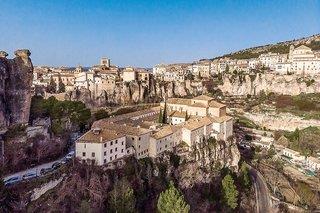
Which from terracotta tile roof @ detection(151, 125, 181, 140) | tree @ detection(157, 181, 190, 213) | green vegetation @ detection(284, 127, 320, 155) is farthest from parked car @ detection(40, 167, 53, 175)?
green vegetation @ detection(284, 127, 320, 155)

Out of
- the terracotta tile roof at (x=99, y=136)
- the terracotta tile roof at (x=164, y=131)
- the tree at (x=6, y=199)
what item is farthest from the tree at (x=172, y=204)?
the tree at (x=6, y=199)

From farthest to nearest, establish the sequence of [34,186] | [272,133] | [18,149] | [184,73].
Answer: [184,73] < [272,133] < [18,149] < [34,186]

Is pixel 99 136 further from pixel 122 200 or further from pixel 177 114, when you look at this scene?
pixel 177 114

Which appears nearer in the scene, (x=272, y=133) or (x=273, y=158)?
(x=273, y=158)

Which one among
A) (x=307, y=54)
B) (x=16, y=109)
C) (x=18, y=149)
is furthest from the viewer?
(x=307, y=54)

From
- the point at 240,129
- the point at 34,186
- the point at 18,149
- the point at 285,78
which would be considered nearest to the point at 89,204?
the point at 34,186

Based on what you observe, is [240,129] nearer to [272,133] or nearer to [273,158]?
[272,133]

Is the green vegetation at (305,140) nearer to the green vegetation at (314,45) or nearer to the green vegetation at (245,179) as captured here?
the green vegetation at (245,179)
